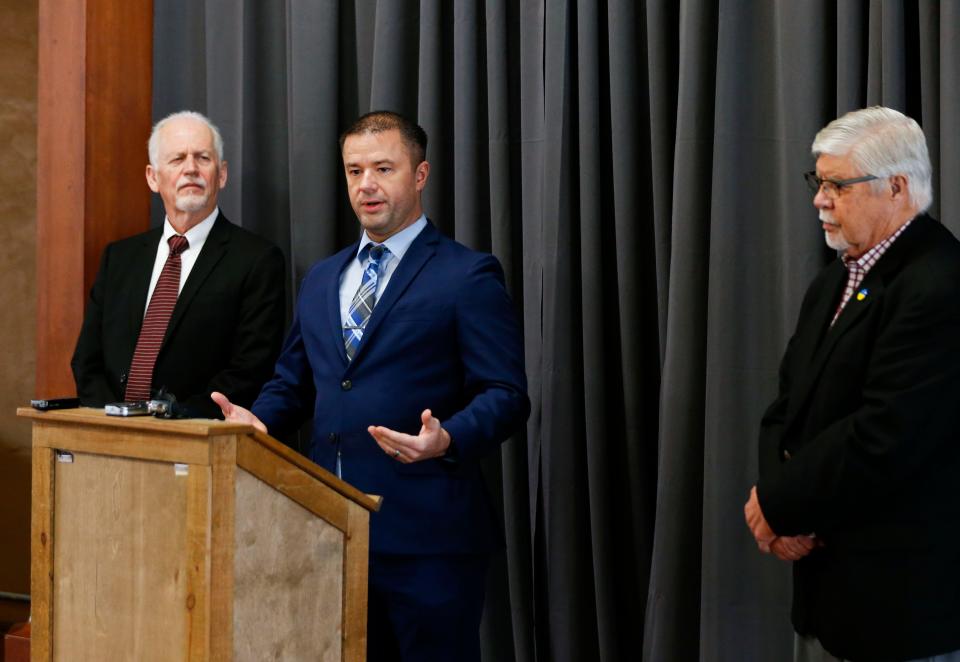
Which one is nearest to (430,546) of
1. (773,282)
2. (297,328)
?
(297,328)

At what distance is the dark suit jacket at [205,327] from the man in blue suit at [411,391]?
1.39 feet

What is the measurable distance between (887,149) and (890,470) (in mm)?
594

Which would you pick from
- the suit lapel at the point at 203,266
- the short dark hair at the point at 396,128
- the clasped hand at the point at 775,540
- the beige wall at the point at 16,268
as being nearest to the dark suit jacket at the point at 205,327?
the suit lapel at the point at 203,266

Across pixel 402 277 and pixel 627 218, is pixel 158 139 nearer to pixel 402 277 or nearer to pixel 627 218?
pixel 402 277

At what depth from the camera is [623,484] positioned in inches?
127

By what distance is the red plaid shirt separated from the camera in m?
2.20

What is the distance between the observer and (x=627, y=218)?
313 centimetres

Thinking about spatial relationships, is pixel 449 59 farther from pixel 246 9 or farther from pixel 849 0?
pixel 849 0

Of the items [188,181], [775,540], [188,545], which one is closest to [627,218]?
[775,540]

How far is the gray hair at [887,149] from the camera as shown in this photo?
2.19 m

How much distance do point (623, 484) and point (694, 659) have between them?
49 centimetres

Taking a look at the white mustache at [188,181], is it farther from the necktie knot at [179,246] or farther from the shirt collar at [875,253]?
the shirt collar at [875,253]

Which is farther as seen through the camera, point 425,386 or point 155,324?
point 155,324

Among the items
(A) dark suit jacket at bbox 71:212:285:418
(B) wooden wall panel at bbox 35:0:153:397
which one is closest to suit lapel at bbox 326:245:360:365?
(A) dark suit jacket at bbox 71:212:285:418
